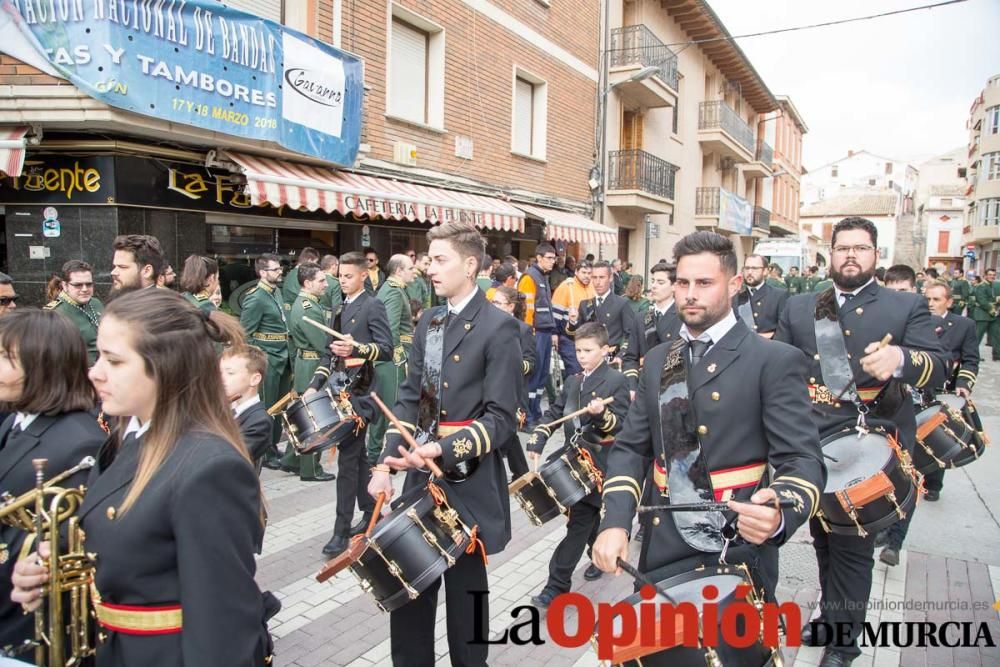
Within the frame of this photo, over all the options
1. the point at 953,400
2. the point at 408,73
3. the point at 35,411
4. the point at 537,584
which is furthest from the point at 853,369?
the point at 408,73

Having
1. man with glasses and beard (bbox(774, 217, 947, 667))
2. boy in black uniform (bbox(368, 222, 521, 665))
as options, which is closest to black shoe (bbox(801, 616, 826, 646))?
man with glasses and beard (bbox(774, 217, 947, 667))

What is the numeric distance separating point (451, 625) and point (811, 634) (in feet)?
7.43

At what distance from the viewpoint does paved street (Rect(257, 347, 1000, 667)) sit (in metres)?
3.88

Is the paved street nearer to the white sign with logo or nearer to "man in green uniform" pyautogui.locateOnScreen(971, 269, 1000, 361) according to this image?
the white sign with logo

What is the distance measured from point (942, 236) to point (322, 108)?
260 ft

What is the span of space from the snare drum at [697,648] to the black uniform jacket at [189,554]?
118 centimetres

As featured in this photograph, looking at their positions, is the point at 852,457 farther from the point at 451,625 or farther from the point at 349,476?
the point at 349,476

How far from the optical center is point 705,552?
2514 millimetres

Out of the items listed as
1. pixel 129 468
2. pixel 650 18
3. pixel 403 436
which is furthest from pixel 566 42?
pixel 129 468

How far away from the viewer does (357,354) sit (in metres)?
5.84

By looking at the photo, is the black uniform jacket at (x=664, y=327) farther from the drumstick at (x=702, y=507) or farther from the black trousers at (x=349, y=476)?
the drumstick at (x=702, y=507)

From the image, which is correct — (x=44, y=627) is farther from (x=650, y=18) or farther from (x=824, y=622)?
(x=650, y=18)

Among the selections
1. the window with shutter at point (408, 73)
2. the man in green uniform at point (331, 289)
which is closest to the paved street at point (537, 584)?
the man in green uniform at point (331, 289)

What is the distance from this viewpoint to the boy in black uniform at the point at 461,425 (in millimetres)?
3090
